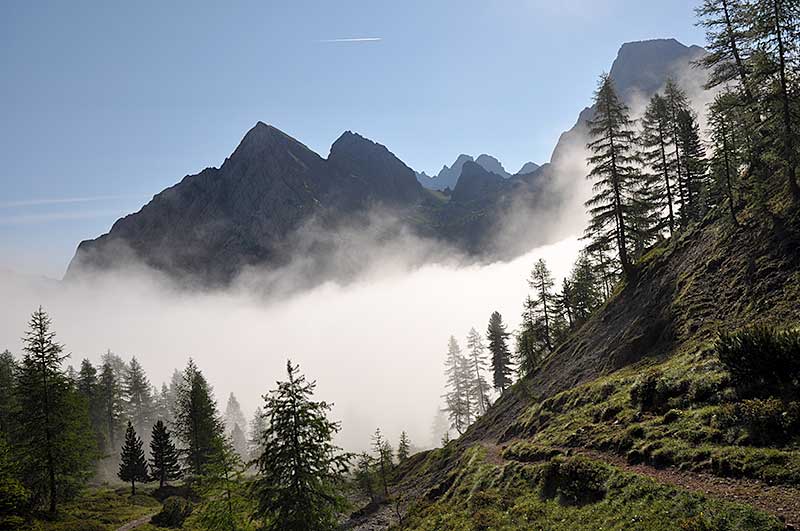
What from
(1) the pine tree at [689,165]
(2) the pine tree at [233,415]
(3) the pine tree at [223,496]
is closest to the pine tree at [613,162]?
(1) the pine tree at [689,165]

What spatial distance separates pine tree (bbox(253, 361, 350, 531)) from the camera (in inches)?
672

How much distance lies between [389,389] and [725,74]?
164 meters

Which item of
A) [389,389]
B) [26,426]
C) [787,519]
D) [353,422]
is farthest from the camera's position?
[389,389]

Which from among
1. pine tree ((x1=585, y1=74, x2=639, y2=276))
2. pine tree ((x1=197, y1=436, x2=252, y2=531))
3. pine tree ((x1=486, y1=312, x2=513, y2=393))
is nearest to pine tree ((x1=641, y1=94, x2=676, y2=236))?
pine tree ((x1=585, y1=74, x2=639, y2=276))

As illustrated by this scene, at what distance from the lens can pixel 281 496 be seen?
1717cm

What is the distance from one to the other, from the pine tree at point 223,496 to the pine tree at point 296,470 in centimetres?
167

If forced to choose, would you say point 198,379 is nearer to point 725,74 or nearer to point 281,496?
point 281,496

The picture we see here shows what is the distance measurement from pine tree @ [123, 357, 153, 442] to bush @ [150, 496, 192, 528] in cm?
5731

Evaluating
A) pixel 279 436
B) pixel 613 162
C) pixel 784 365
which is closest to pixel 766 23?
pixel 613 162

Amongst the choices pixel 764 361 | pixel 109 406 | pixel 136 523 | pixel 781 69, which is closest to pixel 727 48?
pixel 781 69

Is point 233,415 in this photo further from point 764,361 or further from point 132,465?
point 764,361

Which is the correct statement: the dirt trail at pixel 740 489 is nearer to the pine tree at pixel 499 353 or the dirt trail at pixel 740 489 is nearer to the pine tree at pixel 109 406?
the pine tree at pixel 499 353

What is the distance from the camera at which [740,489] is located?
1132 cm

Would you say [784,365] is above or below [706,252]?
below
